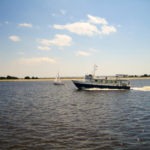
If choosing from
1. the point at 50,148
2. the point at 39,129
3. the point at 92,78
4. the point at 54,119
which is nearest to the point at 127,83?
the point at 92,78

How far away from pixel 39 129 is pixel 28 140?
409 cm

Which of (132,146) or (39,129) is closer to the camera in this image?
(132,146)

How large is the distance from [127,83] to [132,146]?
72989 millimetres

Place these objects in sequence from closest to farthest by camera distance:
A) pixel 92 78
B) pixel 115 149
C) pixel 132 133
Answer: pixel 115 149
pixel 132 133
pixel 92 78

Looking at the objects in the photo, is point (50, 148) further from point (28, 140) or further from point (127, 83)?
point (127, 83)

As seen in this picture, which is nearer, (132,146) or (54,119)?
(132,146)

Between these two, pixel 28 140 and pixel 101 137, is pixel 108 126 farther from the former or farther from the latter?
pixel 28 140

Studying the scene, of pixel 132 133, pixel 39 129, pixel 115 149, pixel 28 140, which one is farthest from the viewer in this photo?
pixel 39 129

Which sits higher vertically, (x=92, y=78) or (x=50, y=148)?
(x=92, y=78)

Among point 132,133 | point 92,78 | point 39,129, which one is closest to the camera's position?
point 132,133

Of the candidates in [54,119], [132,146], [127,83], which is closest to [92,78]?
[127,83]

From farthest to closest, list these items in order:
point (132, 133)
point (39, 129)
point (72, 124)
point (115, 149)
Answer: point (72, 124) < point (39, 129) < point (132, 133) < point (115, 149)

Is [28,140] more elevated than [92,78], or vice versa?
A: [92,78]

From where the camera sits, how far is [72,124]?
2752 cm
